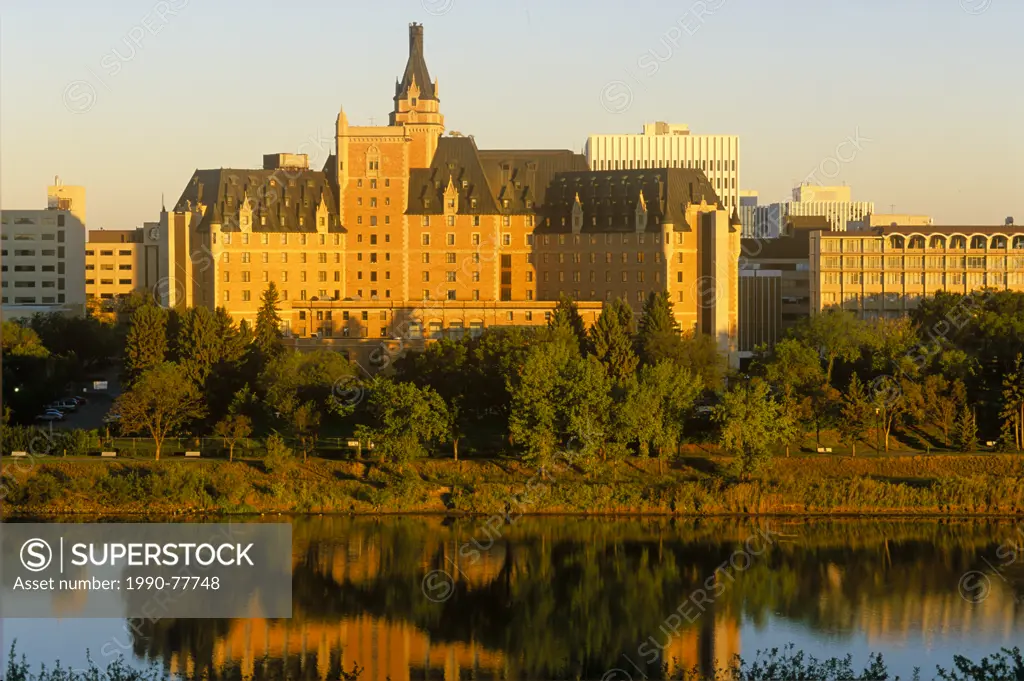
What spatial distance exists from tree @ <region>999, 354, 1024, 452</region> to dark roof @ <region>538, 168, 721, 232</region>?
40.7m

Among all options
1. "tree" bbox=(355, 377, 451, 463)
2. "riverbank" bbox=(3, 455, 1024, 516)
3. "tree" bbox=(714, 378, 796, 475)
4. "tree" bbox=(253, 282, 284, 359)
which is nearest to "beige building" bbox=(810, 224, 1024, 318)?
"tree" bbox=(253, 282, 284, 359)

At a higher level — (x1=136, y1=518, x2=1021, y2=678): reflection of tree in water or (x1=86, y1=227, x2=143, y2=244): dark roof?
(x1=86, y1=227, x2=143, y2=244): dark roof

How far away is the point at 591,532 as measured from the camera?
7181cm

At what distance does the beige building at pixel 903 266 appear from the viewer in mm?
149125

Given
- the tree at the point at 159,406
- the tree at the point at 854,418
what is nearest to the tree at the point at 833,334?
the tree at the point at 854,418

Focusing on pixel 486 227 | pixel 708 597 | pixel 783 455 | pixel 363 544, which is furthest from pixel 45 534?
pixel 486 227

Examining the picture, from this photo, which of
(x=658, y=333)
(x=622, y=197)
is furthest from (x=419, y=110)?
(x=658, y=333)

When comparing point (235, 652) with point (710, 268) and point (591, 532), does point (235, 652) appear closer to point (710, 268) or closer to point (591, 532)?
point (591, 532)

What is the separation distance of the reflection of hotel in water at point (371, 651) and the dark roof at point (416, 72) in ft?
239

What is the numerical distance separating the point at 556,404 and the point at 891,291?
2976 inches

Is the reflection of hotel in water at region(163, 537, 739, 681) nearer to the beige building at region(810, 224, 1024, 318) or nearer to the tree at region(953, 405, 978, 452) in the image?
the tree at region(953, 405, 978, 452)

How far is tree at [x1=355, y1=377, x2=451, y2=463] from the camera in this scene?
7956 cm

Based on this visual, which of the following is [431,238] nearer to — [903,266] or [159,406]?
[159,406]

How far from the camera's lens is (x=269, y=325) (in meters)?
106
